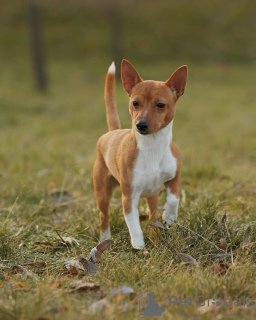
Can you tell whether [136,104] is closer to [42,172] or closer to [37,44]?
[42,172]

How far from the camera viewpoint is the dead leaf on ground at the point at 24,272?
10.4 feet

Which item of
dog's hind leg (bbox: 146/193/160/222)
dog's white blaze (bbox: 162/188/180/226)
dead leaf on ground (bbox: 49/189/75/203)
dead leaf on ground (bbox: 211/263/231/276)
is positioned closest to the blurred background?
dead leaf on ground (bbox: 49/189/75/203)

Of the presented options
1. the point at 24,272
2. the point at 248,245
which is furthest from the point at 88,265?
the point at 248,245

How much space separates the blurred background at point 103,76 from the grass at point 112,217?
5 cm

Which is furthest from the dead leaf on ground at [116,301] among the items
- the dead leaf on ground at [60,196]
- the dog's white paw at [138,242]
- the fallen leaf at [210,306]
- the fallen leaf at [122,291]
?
the dead leaf on ground at [60,196]

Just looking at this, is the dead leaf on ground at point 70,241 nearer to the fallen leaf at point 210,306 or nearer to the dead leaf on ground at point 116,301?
the dead leaf on ground at point 116,301

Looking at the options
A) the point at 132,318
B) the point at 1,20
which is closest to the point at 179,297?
the point at 132,318

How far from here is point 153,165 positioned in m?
3.50

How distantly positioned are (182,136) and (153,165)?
222 inches

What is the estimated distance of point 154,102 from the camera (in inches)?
133

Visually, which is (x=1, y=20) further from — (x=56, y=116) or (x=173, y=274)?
(x=173, y=274)

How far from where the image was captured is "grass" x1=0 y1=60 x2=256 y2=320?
9.00ft

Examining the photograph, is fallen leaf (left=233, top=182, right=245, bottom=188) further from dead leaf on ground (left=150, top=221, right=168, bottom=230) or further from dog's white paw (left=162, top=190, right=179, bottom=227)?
dead leaf on ground (left=150, top=221, right=168, bottom=230)

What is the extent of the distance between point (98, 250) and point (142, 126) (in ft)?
3.24
